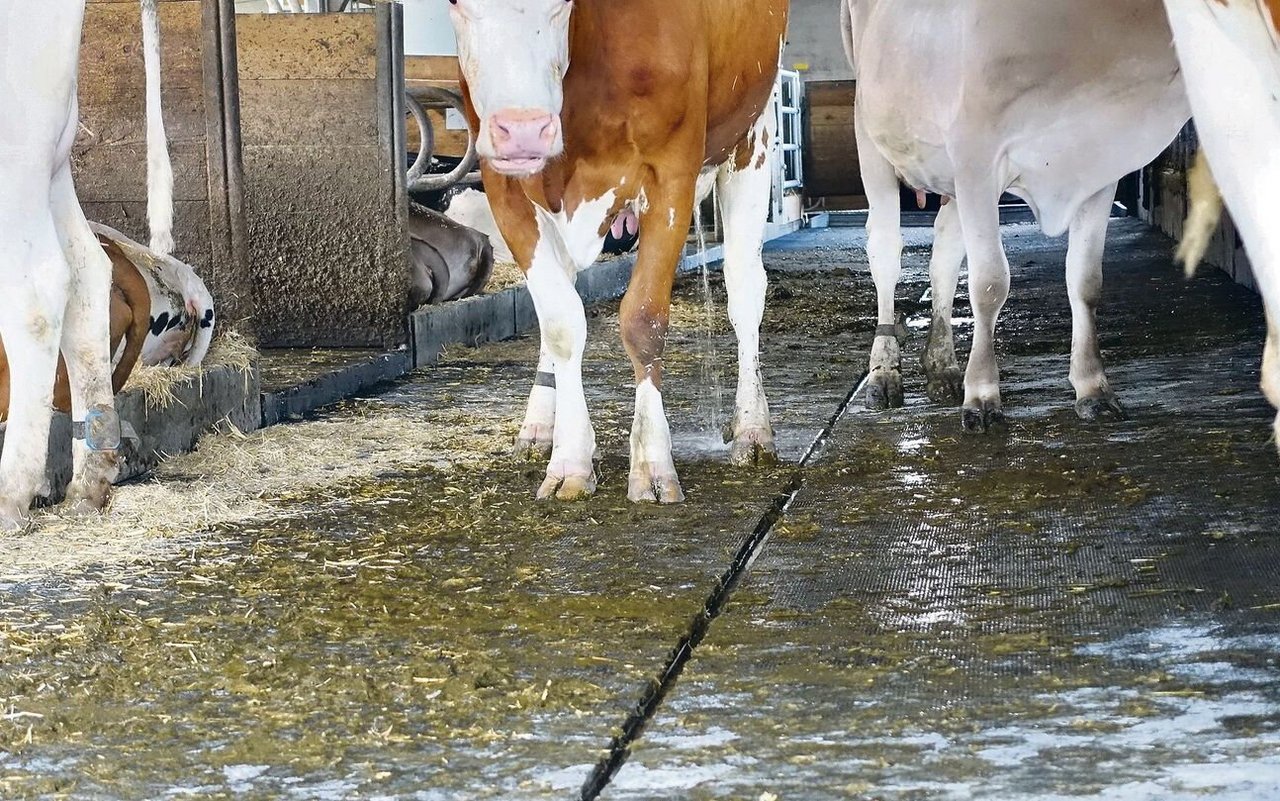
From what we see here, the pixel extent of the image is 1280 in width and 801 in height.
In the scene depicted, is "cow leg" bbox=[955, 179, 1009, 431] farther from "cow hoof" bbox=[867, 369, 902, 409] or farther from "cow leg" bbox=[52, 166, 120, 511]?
"cow leg" bbox=[52, 166, 120, 511]

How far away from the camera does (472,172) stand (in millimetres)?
12742

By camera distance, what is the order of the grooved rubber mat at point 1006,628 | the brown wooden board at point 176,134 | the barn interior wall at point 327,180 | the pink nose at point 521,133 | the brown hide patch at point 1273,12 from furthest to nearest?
the barn interior wall at point 327,180
the brown wooden board at point 176,134
the pink nose at point 521,133
the brown hide patch at point 1273,12
the grooved rubber mat at point 1006,628

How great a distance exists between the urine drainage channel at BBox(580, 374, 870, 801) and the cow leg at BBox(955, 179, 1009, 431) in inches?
32.9

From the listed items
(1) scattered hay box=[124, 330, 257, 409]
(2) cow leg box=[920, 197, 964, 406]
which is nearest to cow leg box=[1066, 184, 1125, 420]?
(2) cow leg box=[920, 197, 964, 406]

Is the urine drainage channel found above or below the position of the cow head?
below

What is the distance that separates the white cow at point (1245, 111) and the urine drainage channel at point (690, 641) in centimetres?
118

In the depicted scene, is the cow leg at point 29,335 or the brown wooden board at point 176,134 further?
the brown wooden board at point 176,134

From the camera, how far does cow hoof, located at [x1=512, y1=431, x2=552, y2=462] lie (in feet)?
18.5

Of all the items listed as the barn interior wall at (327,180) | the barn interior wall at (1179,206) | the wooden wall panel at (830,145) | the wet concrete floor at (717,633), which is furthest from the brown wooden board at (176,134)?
the wooden wall panel at (830,145)

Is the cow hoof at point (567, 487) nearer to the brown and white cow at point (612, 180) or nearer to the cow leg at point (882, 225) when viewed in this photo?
the brown and white cow at point (612, 180)

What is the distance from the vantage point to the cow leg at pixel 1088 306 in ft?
19.9

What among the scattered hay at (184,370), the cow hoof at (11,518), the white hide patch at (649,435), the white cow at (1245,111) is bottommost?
the cow hoof at (11,518)

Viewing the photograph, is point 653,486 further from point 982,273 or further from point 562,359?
point 982,273

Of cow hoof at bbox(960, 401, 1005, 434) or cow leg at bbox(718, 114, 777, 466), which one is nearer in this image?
cow leg at bbox(718, 114, 777, 466)
